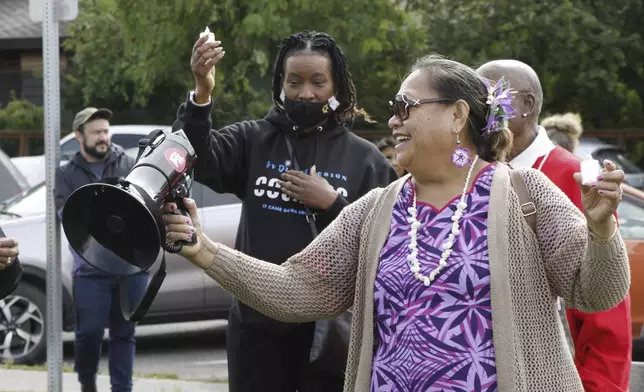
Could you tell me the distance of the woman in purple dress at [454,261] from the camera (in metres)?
3.03

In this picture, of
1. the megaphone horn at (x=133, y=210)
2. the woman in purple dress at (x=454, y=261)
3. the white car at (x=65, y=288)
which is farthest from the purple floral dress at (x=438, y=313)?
the white car at (x=65, y=288)

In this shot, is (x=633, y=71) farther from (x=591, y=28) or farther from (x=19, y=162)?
(x=19, y=162)

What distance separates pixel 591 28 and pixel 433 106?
20034 mm

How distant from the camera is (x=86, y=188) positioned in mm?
3129

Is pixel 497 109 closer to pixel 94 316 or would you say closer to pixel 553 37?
pixel 94 316

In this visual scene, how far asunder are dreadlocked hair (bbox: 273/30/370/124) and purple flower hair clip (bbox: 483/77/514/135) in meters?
1.13

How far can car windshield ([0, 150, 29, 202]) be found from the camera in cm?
1121

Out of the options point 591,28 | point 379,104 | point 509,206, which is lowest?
point 379,104

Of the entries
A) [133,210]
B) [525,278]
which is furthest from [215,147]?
[525,278]

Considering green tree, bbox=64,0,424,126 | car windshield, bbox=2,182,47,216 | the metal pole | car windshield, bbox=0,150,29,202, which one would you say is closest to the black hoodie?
the metal pole

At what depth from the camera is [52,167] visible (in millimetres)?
6137

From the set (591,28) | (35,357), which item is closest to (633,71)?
(591,28)

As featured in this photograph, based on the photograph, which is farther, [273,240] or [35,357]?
[35,357]

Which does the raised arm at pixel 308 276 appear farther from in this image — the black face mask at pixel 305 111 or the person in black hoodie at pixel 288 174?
the black face mask at pixel 305 111
